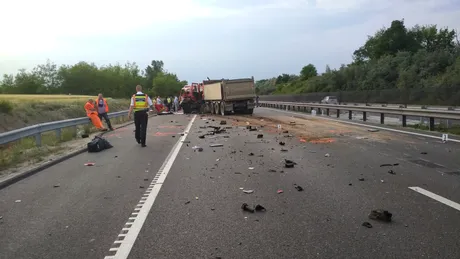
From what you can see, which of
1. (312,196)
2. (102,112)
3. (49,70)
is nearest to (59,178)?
(312,196)

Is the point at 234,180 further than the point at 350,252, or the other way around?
the point at 234,180

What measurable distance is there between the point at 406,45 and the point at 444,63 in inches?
1044

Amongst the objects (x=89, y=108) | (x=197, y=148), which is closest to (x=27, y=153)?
(x=197, y=148)

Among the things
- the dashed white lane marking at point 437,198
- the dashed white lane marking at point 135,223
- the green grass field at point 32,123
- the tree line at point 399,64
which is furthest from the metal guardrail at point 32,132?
the tree line at point 399,64

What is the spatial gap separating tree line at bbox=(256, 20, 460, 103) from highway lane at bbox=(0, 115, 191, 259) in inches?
1549

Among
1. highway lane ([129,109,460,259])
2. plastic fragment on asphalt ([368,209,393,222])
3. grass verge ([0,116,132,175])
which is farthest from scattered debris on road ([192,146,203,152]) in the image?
plastic fragment on asphalt ([368,209,393,222])

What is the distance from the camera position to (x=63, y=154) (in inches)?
479

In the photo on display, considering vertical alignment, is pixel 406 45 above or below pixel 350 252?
above

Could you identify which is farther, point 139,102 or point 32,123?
point 32,123

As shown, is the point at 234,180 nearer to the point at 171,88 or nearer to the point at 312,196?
the point at 312,196

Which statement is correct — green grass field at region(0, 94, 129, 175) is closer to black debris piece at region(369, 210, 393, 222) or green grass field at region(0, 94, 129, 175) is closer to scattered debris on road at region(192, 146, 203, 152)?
scattered debris on road at region(192, 146, 203, 152)

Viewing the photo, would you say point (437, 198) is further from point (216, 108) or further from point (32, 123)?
point (216, 108)

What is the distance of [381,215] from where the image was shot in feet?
17.0

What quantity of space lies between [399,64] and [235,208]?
58.3m
